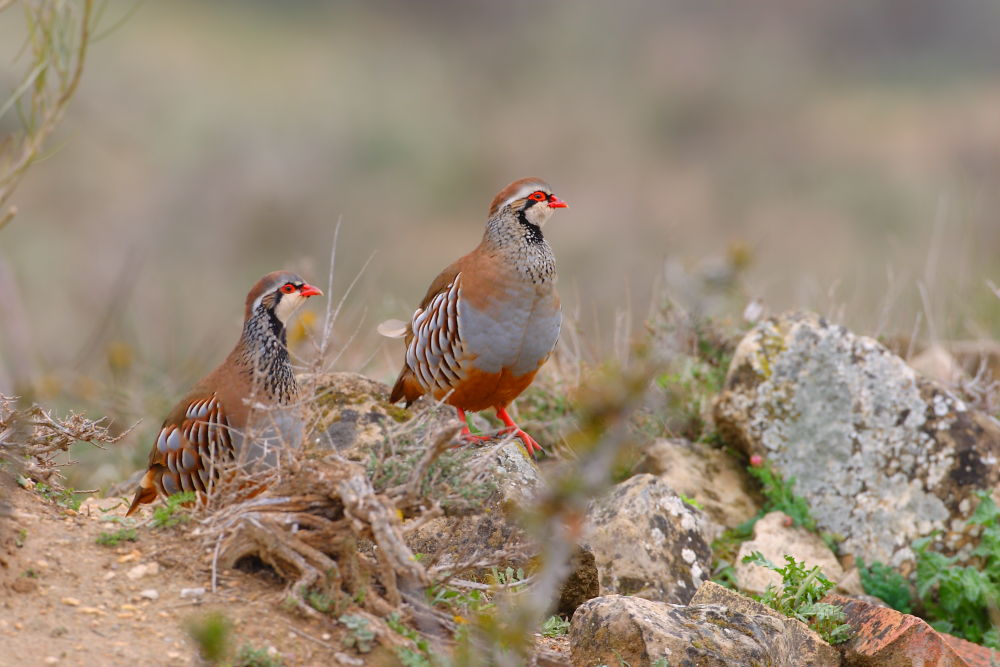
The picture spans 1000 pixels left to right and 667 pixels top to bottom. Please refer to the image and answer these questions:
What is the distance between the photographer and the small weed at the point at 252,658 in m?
3.40

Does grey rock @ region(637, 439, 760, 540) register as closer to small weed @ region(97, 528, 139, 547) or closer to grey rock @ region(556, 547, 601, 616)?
grey rock @ region(556, 547, 601, 616)

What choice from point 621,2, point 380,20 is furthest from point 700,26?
point 380,20

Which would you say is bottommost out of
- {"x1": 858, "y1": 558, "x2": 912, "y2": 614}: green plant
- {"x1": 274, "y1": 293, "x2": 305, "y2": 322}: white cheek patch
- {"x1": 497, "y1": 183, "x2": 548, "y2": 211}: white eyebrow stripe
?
{"x1": 858, "y1": 558, "x2": 912, "y2": 614}: green plant

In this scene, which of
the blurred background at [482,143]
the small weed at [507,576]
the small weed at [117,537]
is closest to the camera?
the small weed at [117,537]

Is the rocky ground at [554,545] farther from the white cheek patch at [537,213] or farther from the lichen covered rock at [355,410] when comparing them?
the white cheek patch at [537,213]

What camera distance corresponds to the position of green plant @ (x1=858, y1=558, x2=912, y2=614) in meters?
5.52

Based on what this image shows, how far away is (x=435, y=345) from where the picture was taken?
5.61 meters

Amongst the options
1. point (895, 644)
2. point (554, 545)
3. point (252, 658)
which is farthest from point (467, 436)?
point (554, 545)


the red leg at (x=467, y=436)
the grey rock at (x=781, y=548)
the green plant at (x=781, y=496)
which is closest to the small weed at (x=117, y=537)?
the red leg at (x=467, y=436)

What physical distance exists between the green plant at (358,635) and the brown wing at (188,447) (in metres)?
1.19

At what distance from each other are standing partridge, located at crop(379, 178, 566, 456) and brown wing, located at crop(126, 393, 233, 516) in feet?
3.66

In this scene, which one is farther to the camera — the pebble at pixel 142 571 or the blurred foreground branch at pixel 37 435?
the blurred foreground branch at pixel 37 435

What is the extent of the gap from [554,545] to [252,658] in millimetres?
1128

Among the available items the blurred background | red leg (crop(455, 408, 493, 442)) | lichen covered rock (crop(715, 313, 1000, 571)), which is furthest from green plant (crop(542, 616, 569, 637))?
the blurred background
